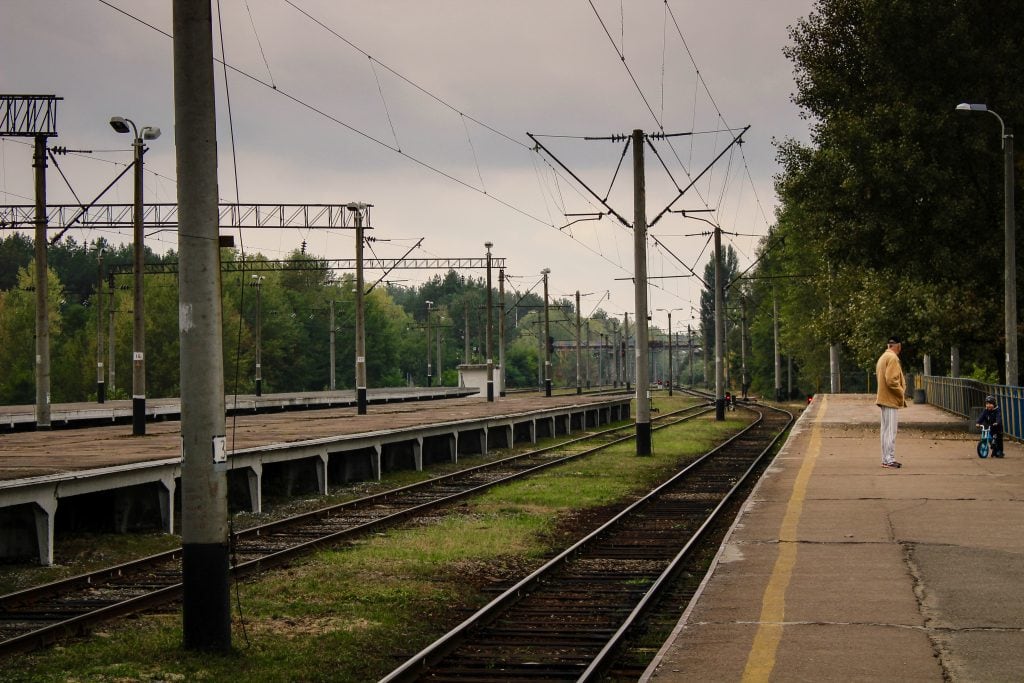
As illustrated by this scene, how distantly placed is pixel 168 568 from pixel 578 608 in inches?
208

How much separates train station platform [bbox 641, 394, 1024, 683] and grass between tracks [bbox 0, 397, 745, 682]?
2.38 m

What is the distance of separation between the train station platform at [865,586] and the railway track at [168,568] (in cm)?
378

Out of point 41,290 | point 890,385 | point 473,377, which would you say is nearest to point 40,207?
point 41,290

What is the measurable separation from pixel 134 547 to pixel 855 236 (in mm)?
22254

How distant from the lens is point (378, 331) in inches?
5044

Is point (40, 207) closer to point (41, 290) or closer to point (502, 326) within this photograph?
point (41, 290)

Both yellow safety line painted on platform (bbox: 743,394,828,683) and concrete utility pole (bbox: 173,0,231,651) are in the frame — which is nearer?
yellow safety line painted on platform (bbox: 743,394,828,683)

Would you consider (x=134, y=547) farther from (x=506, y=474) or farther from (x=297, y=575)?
(x=506, y=474)

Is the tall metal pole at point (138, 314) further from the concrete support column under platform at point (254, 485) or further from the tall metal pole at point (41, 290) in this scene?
the concrete support column under platform at point (254, 485)

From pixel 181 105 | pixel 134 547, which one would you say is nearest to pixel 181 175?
pixel 181 105

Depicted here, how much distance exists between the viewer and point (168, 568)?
14.0 meters

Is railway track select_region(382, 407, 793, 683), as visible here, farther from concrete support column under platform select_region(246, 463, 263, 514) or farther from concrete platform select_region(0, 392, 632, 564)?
concrete support column under platform select_region(246, 463, 263, 514)

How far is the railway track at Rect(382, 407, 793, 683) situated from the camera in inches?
352

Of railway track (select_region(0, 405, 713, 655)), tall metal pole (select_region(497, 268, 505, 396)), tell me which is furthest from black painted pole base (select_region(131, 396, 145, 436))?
tall metal pole (select_region(497, 268, 505, 396))
